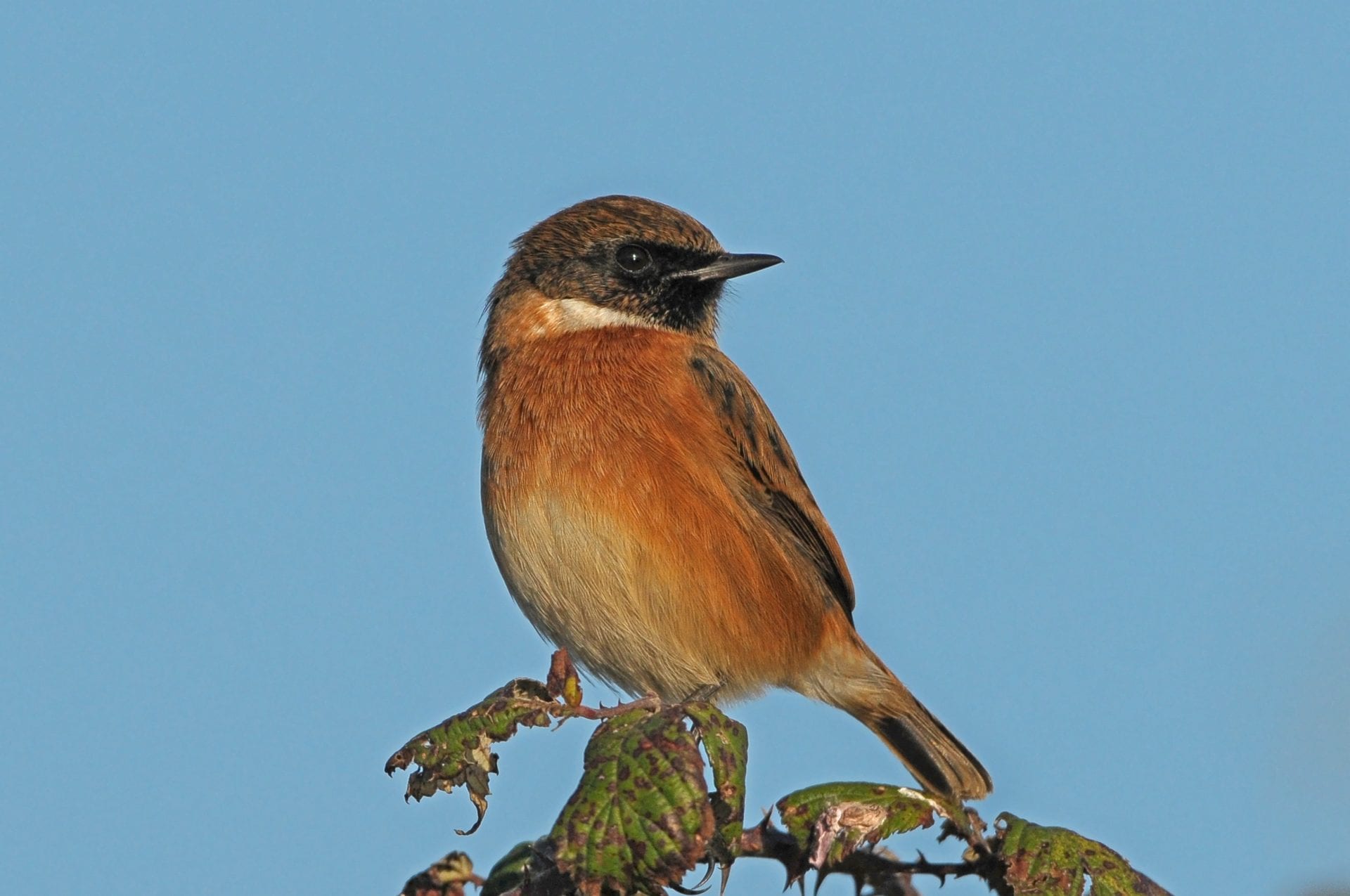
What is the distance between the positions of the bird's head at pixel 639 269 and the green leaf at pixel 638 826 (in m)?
4.40

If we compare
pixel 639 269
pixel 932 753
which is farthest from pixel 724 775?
pixel 639 269

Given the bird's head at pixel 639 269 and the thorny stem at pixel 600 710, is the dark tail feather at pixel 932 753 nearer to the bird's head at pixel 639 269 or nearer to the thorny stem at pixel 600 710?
the bird's head at pixel 639 269

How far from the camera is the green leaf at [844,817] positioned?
13.9 ft

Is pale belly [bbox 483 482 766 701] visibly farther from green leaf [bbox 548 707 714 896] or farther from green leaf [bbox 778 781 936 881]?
green leaf [bbox 548 707 714 896]

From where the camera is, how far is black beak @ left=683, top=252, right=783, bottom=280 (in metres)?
8.17

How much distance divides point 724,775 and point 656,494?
2945 millimetres

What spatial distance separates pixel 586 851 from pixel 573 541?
9.82 feet

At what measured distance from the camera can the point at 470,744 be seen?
180 inches

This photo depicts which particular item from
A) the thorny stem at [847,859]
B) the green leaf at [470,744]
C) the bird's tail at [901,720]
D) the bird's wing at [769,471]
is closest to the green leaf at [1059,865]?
the thorny stem at [847,859]

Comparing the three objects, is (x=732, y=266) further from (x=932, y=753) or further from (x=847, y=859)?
(x=847, y=859)

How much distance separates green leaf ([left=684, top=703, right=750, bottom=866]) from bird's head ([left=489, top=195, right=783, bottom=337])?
415cm

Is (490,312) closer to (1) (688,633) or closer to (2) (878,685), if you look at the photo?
(1) (688,633)

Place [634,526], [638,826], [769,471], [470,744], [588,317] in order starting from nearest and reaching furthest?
[638,826] < [470,744] < [634,526] < [769,471] < [588,317]

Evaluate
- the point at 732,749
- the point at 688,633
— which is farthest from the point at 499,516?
the point at 732,749
